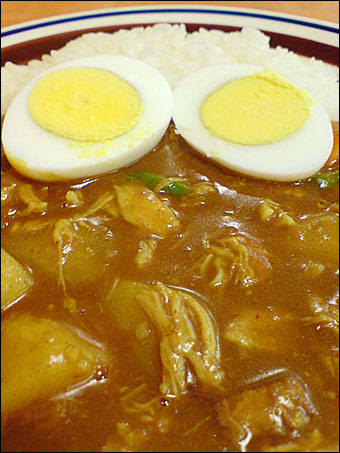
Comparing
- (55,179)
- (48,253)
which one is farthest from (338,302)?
(55,179)

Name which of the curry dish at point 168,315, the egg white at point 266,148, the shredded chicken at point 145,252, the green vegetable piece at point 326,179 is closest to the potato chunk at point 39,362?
the curry dish at point 168,315

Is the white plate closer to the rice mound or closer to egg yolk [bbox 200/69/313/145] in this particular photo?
the rice mound

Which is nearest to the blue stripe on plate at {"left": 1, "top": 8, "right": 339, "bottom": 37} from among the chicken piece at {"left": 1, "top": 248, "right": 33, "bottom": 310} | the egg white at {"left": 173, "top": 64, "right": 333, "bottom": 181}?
the egg white at {"left": 173, "top": 64, "right": 333, "bottom": 181}

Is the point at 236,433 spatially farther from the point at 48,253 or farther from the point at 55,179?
the point at 55,179

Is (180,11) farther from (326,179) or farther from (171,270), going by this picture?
(171,270)

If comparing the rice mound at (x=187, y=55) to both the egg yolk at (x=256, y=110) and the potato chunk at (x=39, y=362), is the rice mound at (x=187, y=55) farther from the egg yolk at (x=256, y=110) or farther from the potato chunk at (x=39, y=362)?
the potato chunk at (x=39, y=362)
